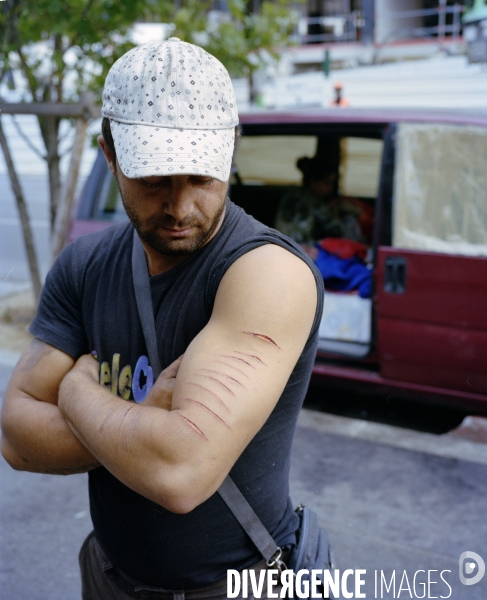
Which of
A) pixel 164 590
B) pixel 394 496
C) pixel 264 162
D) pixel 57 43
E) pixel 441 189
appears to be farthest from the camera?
pixel 264 162

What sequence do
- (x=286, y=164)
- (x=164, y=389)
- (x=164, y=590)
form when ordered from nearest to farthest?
(x=164, y=389)
(x=164, y=590)
(x=286, y=164)

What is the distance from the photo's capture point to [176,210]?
1363mm

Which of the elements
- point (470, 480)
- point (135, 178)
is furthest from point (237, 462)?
point (470, 480)

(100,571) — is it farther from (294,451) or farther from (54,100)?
(54,100)

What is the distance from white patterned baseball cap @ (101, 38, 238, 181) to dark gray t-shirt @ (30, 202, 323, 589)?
7.4 inches

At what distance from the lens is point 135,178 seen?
139 centimetres

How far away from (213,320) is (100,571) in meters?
0.76

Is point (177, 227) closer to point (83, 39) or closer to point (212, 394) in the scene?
point (212, 394)

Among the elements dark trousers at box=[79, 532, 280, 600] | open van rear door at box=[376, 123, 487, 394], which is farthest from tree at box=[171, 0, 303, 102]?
dark trousers at box=[79, 532, 280, 600]

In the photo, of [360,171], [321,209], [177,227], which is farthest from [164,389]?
[360,171]

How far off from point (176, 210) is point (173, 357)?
30 cm

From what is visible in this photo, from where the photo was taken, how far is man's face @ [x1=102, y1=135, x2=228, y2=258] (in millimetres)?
1372

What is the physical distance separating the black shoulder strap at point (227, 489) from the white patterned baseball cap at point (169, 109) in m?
0.23

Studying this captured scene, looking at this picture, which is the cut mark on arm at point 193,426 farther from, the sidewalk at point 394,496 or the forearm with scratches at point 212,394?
the sidewalk at point 394,496
